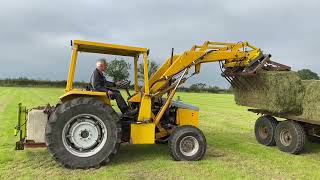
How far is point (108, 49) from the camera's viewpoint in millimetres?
9500

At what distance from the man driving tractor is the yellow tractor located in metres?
0.18

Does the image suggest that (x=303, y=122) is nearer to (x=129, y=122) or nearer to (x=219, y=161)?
(x=219, y=161)

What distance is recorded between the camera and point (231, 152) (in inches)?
A: 412

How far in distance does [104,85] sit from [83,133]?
122 centimetres

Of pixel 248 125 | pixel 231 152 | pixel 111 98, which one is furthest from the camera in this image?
pixel 248 125

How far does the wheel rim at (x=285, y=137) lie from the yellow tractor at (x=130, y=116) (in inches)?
65.0

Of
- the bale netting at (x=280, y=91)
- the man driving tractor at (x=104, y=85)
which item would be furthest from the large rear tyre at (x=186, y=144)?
the bale netting at (x=280, y=91)

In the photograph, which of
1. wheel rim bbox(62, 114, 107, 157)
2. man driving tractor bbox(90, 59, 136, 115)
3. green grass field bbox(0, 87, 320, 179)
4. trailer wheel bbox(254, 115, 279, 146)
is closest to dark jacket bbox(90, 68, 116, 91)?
man driving tractor bbox(90, 59, 136, 115)

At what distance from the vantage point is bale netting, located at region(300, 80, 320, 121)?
10219 millimetres

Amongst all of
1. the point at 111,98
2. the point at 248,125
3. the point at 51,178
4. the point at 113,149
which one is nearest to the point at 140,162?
the point at 113,149

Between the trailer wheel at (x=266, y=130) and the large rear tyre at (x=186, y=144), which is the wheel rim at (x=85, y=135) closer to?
the large rear tyre at (x=186, y=144)

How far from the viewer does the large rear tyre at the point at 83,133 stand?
28.0 feet

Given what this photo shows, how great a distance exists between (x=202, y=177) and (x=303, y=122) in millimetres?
3930

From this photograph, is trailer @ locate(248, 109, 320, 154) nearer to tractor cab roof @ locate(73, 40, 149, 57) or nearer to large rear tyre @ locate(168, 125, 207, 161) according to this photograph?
large rear tyre @ locate(168, 125, 207, 161)
